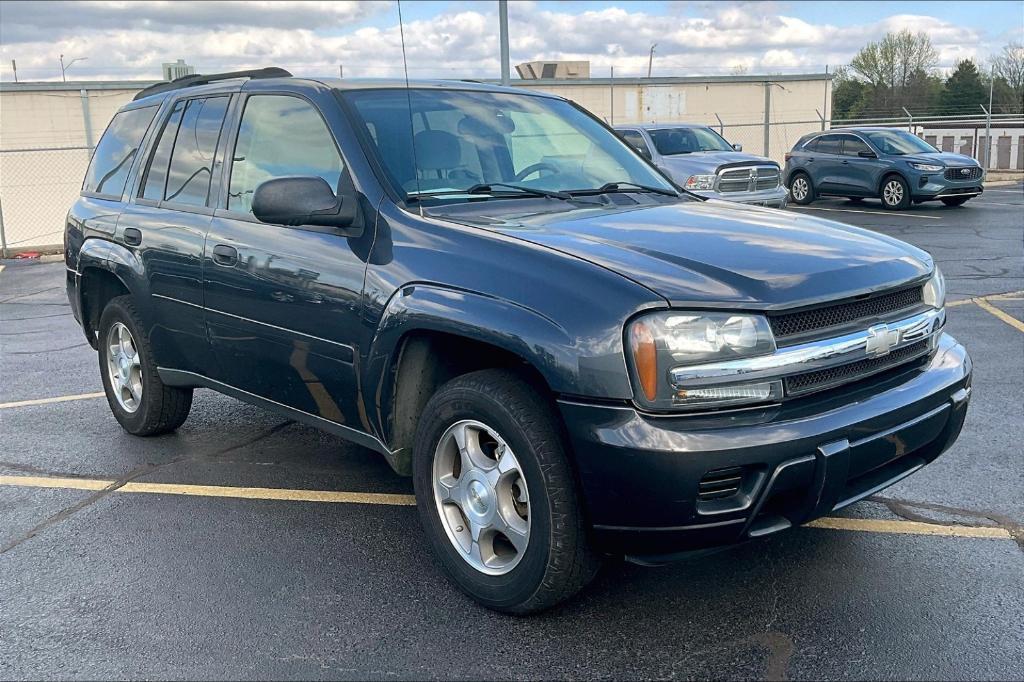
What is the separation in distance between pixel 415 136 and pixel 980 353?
16.1 ft

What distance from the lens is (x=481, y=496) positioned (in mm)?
3461

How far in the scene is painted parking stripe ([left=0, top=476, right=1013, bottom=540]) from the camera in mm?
4043

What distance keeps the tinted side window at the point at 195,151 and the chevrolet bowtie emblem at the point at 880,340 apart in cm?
309

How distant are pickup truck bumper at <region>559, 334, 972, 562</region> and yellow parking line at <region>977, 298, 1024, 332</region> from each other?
5.57m

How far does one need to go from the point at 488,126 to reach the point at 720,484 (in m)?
2.18

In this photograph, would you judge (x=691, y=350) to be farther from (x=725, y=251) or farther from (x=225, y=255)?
(x=225, y=255)

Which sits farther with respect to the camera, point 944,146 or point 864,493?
point 944,146

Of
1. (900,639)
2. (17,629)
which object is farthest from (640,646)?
(17,629)

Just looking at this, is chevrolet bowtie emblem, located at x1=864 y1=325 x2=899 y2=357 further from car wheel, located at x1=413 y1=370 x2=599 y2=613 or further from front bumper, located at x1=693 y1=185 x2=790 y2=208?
front bumper, located at x1=693 y1=185 x2=790 y2=208

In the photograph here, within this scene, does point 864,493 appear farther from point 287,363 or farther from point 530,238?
point 287,363

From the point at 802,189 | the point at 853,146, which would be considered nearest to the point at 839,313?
the point at 853,146

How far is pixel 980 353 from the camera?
23.2 ft

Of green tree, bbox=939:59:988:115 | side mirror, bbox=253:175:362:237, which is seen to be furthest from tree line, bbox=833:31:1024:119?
side mirror, bbox=253:175:362:237

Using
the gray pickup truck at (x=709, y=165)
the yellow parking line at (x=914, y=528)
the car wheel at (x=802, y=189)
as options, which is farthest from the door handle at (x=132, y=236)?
the car wheel at (x=802, y=189)
